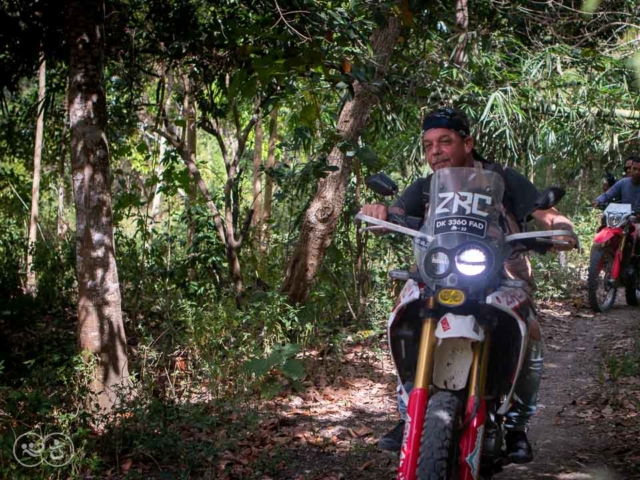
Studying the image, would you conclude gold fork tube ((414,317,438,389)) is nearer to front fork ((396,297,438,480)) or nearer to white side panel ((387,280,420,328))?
front fork ((396,297,438,480))

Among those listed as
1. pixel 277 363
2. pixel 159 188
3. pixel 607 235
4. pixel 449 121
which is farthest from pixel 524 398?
pixel 607 235

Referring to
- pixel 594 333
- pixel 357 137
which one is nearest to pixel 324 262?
pixel 357 137

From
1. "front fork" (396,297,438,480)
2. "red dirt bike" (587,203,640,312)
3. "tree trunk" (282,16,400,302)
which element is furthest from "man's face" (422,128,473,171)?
"red dirt bike" (587,203,640,312)

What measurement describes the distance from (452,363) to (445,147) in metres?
1.12

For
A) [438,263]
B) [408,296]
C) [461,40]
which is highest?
[461,40]

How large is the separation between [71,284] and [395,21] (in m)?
4.35

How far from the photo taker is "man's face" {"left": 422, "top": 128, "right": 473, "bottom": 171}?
3633mm

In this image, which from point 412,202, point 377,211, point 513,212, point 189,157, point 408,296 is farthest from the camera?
point 189,157

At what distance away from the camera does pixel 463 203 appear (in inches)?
122

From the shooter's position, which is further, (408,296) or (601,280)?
(601,280)

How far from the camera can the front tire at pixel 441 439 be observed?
2.80 metres

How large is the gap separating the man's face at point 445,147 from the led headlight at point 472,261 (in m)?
0.79

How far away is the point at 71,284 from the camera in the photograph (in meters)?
7.99

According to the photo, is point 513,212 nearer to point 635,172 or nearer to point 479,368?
point 479,368
